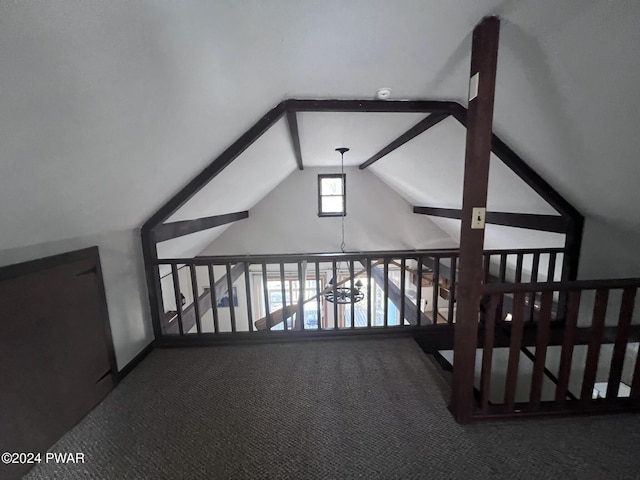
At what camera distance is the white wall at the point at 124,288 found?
81.6 inches

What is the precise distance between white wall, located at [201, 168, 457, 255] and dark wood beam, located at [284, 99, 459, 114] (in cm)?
365

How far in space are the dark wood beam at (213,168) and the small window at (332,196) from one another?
362 cm

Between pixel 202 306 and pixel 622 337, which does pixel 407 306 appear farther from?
pixel 202 306

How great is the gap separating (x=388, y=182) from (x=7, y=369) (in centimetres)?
582

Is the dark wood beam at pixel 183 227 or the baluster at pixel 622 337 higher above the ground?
the dark wood beam at pixel 183 227

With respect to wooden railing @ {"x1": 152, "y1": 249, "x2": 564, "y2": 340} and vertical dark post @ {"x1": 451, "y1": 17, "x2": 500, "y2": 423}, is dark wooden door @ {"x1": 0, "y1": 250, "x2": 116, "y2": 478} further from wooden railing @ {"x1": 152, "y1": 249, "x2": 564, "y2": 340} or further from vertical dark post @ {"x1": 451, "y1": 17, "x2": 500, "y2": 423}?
vertical dark post @ {"x1": 451, "y1": 17, "x2": 500, "y2": 423}

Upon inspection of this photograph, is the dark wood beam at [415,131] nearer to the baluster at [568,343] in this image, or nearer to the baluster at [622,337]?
the baluster at [568,343]

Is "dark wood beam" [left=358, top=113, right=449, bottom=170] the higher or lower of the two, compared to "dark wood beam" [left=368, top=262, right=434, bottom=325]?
higher

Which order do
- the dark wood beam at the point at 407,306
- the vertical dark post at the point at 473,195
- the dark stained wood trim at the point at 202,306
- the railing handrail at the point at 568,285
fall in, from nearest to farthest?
1. the vertical dark post at the point at 473,195
2. the railing handrail at the point at 568,285
3. the dark stained wood trim at the point at 202,306
4. the dark wood beam at the point at 407,306

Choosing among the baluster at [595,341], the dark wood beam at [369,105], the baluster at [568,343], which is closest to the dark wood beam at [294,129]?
the dark wood beam at [369,105]

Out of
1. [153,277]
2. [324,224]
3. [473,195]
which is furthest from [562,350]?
[324,224]

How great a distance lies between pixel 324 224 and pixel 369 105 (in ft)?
13.0

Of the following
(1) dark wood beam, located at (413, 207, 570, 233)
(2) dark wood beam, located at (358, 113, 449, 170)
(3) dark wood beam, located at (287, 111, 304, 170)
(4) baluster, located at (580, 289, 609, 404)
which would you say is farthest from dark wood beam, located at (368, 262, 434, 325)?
(3) dark wood beam, located at (287, 111, 304, 170)

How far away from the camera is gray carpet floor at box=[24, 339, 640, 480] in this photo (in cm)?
141
